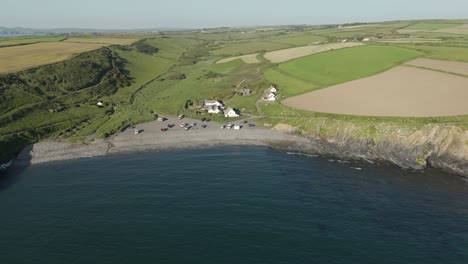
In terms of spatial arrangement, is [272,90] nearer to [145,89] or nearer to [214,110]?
[214,110]

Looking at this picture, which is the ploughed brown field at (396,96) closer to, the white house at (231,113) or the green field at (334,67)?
the green field at (334,67)

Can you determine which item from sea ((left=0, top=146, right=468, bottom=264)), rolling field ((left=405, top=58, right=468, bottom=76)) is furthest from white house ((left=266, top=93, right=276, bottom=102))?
rolling field ((left=405, top=58, right=468, bottom=76))

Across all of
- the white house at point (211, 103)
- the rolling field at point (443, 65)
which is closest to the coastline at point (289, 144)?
the white house at point (211, 103)

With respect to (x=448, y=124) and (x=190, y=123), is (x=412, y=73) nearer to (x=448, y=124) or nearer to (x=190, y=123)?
(x=448, y=124)

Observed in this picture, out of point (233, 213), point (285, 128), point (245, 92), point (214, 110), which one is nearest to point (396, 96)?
point (285, 128)

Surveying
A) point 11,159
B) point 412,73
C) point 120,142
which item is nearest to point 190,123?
point 120,142

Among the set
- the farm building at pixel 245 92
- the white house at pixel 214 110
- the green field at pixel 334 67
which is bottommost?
the white house at pixel 214 110
